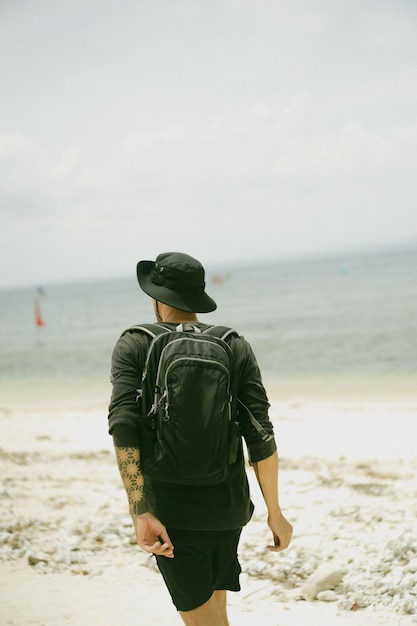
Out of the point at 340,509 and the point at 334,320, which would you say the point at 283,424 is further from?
the point at 334,320

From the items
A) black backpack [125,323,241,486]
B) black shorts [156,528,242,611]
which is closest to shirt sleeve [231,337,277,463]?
black backpack [125,323,241,486]

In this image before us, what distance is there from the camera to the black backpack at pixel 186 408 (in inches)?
93.1

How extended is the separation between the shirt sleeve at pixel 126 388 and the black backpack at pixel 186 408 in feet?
0.12

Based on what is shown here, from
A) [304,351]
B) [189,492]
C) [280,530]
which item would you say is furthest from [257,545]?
[304,351]

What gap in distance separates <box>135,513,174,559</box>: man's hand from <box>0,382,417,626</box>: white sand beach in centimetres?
192

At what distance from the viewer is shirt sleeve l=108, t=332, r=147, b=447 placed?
95.2 inches

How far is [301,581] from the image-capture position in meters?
4.58

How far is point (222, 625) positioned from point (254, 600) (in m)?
1.95

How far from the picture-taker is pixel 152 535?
2451 mm

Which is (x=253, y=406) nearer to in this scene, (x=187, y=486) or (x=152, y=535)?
(x=187, y=486)

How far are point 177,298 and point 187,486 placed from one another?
2.38 ft

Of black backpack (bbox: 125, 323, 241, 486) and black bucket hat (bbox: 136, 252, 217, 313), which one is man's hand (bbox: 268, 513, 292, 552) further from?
black bucket hat (bbox: 136, 252, 217, 313)

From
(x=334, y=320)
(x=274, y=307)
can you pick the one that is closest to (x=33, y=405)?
(x=334, y=320)

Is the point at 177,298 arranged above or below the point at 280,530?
above
